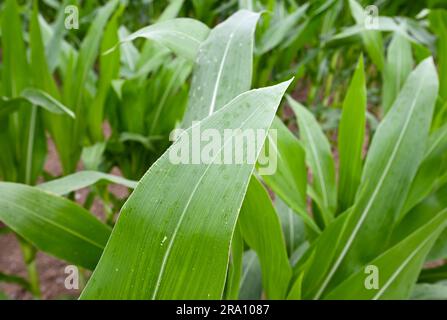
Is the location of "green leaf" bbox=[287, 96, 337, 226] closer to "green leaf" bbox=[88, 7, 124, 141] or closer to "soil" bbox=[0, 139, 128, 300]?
"green leaf" bbox=[88, 7, 124, 141]

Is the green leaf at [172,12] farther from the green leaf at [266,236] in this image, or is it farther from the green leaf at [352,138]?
the green leaf at [266,236]

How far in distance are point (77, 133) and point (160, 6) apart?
4.19ft

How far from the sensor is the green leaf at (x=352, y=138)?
63 cm

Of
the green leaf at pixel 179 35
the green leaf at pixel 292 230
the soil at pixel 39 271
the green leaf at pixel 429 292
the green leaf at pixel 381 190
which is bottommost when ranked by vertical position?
the soil at pixel 39 271

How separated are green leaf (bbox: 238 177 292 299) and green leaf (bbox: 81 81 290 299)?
125mm

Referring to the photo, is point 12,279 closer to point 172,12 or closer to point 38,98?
point 38,98

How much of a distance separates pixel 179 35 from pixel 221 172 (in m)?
0.28

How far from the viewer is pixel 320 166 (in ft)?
2.28

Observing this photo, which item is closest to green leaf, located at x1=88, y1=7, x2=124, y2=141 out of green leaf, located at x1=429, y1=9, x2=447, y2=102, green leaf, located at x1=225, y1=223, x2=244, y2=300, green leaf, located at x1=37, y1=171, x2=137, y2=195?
green leaf, located at x1=37, y1=171, x2=137, y2=195

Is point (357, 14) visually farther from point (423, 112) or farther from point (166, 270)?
point (166, 270)

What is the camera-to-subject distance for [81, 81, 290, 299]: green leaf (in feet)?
0.98

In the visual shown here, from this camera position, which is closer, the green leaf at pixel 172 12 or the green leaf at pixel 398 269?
the green leaf at pixel 398 269

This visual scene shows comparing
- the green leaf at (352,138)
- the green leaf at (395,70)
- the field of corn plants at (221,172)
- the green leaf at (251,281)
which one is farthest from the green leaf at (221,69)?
the green leaf at (395,70)

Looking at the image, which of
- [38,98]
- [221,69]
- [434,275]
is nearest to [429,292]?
[434,275]
